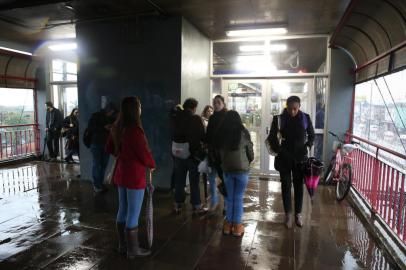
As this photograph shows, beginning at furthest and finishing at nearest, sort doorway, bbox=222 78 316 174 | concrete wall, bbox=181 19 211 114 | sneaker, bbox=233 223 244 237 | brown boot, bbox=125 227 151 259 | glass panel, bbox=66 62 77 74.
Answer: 1. glass panel, bbox=66 62 77 74
2. doorway, bbox=222 78 316 174
3. concrete wall, bbox=181 19 211 114
4. sneaker, bbox=233 223 244 237
5. brown boot, bbox=125 227 151 259

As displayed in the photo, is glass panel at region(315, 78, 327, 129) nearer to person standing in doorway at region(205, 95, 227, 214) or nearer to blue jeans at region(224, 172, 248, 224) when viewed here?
person standing in doorway at region(205, 95, 227, 214)

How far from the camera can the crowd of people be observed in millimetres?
2869

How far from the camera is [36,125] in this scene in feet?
29.0

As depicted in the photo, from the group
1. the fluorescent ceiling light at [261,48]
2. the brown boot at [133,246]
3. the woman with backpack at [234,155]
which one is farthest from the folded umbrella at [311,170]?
the fluorescent ceiling light at [261,48]

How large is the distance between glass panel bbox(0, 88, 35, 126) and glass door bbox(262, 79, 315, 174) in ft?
22.5

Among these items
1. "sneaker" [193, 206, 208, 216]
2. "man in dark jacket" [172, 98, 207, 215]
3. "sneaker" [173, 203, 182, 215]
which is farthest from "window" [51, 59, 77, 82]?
"sneaker" [193, 206, 208, 216]

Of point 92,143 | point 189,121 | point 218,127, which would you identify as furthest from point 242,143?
point 92,143

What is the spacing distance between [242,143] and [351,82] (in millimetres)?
4038

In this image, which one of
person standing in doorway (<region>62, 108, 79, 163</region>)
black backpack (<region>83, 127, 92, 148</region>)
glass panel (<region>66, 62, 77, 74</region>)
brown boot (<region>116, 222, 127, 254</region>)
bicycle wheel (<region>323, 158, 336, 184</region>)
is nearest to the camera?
brown boot (<region>116, 222, 127, 254</region>)

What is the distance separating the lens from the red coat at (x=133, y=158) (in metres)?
2.84

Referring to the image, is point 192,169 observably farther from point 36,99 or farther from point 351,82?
point 36,99

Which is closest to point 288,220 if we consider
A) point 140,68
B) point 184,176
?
point 184,176

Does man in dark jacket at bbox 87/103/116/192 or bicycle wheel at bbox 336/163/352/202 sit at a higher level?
man in dark jacket at bbox 87/103/116/192

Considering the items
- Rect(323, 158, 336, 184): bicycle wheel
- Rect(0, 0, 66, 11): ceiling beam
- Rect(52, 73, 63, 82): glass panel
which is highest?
Rect(0, 0, 66, 11): ceiling beam
